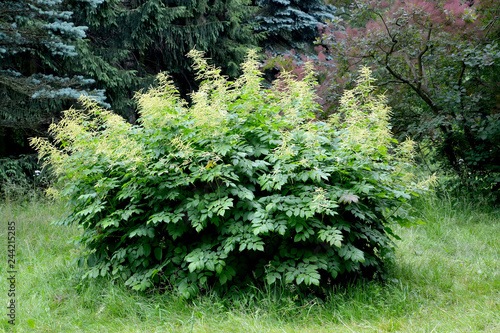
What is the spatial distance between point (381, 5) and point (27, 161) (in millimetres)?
7904

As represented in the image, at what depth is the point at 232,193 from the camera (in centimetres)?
300

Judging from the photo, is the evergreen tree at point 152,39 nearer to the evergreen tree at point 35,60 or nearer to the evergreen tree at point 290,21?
the evergreen tree at point 35,60

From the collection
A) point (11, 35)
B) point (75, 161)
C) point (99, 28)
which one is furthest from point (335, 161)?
point (99, 28)

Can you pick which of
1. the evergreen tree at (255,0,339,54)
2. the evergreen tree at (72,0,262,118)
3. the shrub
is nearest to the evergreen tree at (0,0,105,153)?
the evergreen tree at (72,0,262,118)

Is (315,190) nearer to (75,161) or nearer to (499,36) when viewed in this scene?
(75,161)

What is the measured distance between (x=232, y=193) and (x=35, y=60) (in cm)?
744

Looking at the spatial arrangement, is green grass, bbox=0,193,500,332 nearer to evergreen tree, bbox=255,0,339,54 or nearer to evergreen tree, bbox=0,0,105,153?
evergreen tree, bbox=0,0,105,153

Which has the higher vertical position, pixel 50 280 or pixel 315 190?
pixel 315 190

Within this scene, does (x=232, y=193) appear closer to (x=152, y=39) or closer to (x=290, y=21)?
(x=152, y=39)

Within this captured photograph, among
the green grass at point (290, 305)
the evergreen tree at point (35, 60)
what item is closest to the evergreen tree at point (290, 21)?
the evergreen tree at point (35, 60)

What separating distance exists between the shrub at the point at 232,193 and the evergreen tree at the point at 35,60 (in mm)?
3591

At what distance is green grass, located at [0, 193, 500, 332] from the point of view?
108 inches

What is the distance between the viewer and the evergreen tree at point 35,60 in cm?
619

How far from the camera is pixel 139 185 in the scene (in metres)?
3.40
